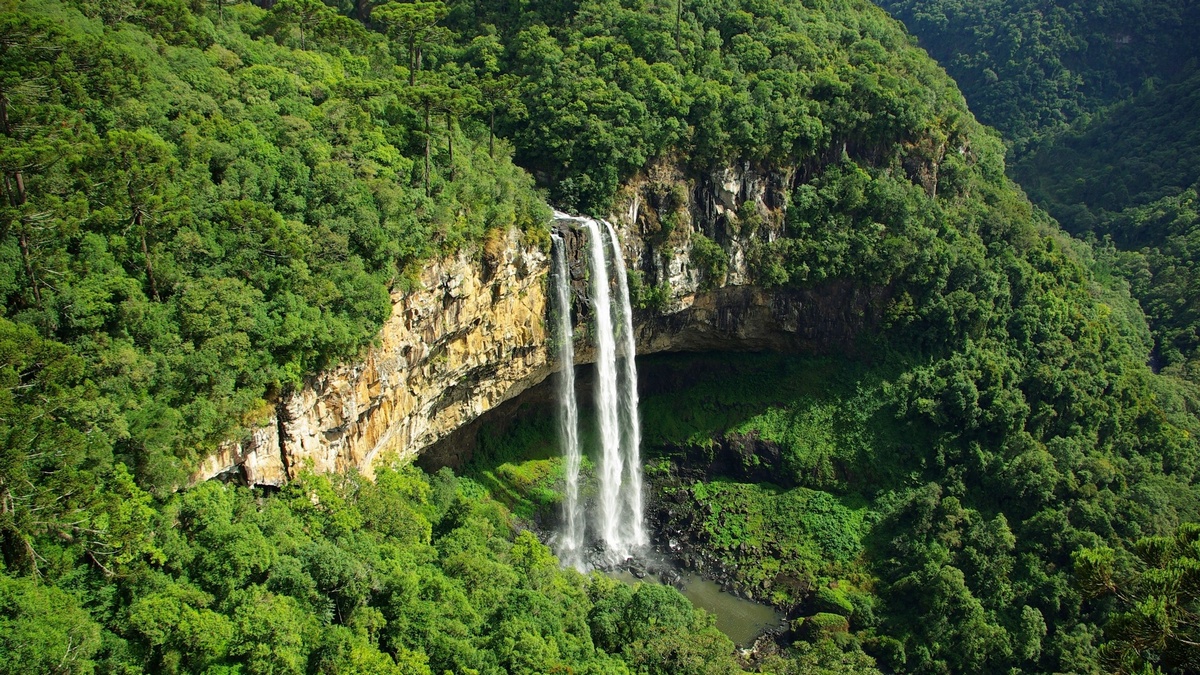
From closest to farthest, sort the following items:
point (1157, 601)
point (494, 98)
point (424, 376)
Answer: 1. point (1157, 601)
2. point (424, 376)
3. point (494, 98)

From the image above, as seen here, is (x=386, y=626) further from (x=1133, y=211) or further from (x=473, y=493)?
(x=1133, y=211)

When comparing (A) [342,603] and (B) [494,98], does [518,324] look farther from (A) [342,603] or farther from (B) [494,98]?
(A) [342,603]

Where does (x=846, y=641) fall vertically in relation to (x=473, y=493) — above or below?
below

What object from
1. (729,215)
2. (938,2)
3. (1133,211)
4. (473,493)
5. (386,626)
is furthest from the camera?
(938,2)

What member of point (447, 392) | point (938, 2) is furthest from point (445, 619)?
point (938, 2)

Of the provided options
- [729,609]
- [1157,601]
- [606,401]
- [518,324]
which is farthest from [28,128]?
[729,609]
